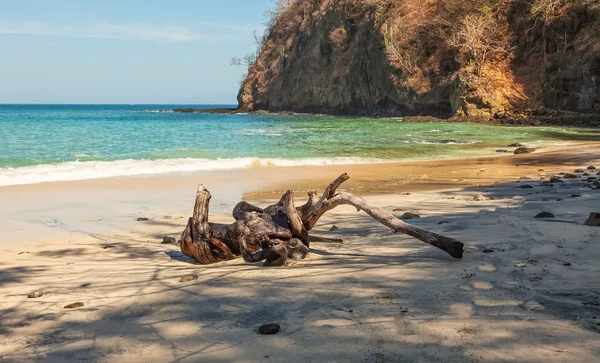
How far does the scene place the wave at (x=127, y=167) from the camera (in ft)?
43.9

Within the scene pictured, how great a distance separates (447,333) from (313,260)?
1951 millimetres

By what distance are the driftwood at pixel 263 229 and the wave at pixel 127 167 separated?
913cm

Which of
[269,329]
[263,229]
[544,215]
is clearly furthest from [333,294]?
[544,215]

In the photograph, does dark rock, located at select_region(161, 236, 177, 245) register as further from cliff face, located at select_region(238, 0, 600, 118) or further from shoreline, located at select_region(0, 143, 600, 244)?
cliff face, located at select_region(238, 0, 600, 118)

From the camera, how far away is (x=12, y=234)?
23.4ft

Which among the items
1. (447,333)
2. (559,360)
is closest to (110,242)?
(447,333)

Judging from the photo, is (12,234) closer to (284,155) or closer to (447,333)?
(447,333)

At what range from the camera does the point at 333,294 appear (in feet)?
12.2

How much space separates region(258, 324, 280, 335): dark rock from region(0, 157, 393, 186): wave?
1120 centimetres

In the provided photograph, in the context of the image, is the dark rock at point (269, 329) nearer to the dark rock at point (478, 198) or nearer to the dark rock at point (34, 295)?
the dark rock at point (34, 295)

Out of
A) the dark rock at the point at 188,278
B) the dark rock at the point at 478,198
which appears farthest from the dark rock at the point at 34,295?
the dark rock at the point at 478,198

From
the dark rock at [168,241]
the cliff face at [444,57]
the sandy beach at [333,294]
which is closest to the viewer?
the sandy beach at [333,294]

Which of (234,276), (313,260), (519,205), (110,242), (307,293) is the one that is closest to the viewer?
(307,293)

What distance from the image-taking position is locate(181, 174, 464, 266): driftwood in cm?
492
